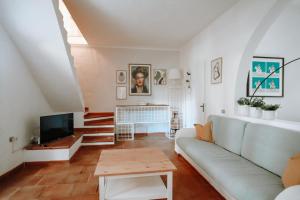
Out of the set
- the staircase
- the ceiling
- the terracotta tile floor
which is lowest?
the terracotta tile floor

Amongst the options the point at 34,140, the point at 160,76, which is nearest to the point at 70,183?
the point at 34,140

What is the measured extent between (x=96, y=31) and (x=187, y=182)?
3573 mm

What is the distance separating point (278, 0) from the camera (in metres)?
2.17

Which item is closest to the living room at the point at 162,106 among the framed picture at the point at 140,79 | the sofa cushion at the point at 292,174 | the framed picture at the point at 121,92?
the sofa cushion at the point at 292,174

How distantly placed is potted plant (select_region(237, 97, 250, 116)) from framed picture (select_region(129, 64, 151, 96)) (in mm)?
3111

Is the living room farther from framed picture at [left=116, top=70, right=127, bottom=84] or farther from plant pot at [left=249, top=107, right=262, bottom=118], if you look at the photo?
framed picture at [left=116, top=70, right=127, bottom=84]

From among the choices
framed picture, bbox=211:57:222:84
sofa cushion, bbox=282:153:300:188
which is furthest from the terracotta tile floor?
framed picture, bbox=211:57:222:84

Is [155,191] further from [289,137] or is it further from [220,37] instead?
[220,37]

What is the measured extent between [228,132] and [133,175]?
1525 mm

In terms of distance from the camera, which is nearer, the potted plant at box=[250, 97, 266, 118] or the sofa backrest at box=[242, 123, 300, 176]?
the sofa backrest at box=[242, 123, 300, 176]

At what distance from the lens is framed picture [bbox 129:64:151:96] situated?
5.41m

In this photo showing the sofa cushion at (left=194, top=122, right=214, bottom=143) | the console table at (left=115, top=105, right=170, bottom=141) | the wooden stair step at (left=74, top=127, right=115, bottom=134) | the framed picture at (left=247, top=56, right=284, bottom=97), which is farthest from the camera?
the console table at (left=115, top=105, right=170, bottom=141)

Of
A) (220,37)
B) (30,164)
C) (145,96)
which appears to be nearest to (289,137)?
(220,37)

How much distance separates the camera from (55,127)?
11.6 ft
